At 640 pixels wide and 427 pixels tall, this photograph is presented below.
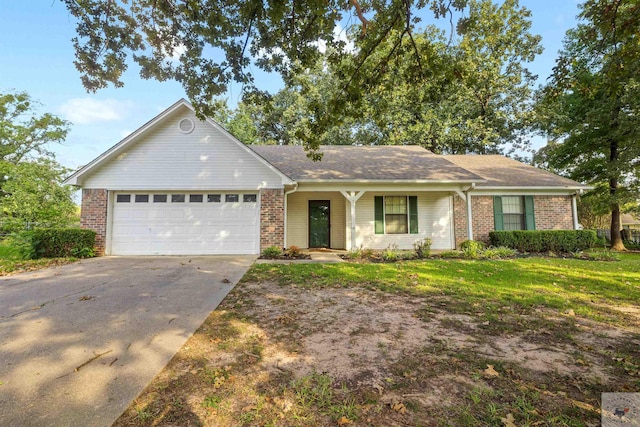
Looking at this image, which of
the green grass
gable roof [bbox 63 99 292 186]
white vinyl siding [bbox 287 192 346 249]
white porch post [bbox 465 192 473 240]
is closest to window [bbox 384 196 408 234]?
white vinyl siding [bbox 287 192 346 249]

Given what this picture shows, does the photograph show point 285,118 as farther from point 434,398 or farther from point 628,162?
point 434,398

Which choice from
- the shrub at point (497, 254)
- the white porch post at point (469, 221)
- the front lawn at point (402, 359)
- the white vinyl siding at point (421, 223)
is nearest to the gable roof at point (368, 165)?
the white porch post at point (469, 221)

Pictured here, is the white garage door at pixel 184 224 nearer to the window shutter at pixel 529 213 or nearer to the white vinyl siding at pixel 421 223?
the white vinyl siding at pixel 421 223

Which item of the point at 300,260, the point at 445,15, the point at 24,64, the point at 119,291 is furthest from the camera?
the point at 300,260

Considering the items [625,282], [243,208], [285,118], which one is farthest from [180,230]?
[285,118]

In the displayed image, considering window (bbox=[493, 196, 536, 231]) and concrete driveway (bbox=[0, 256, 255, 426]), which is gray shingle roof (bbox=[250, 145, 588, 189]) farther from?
concrete driveway (bbox=[0, 256, 255, 426])

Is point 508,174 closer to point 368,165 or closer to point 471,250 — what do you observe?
point 471,250

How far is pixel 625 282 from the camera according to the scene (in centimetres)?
606

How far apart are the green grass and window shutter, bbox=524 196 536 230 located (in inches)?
148

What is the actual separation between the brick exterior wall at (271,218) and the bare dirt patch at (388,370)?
6.01 metres

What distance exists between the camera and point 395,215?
12188mm

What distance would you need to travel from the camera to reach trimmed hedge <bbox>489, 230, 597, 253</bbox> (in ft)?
36.6

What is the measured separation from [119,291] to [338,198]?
8956 millimetres

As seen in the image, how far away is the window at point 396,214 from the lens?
12094 mm
